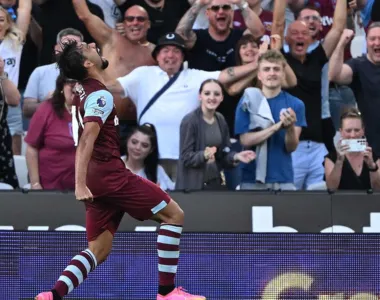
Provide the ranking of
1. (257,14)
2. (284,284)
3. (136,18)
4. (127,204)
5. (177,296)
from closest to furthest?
(127,204)
(177,296)
(284,284)
(136,18)
(257,14)

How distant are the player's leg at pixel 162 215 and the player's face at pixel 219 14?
3687 millimetres

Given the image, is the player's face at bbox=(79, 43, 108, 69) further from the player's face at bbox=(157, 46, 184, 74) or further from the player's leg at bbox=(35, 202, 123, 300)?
the player's face at bbox=(157, 46, 184, 74)

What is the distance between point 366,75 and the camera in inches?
437

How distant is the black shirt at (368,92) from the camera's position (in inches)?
432

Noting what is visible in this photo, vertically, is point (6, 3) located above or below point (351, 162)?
above

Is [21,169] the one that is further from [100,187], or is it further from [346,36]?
[346,36]

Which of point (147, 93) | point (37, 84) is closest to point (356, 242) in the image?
point (147, 93)

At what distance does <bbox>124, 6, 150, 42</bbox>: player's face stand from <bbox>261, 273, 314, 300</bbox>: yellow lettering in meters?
3.38

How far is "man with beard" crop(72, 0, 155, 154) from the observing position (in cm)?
1109

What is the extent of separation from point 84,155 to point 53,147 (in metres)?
2.91

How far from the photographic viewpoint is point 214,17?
1117 centimetres

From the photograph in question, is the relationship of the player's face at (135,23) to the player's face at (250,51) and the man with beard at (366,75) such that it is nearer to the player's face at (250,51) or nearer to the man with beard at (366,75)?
the player's face at (250,51)

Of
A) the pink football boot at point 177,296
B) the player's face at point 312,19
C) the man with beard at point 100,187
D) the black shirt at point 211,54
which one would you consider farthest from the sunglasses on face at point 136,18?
the pink football boot at point 177,296

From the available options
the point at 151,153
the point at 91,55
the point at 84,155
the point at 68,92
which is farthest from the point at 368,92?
the point at 84,155
